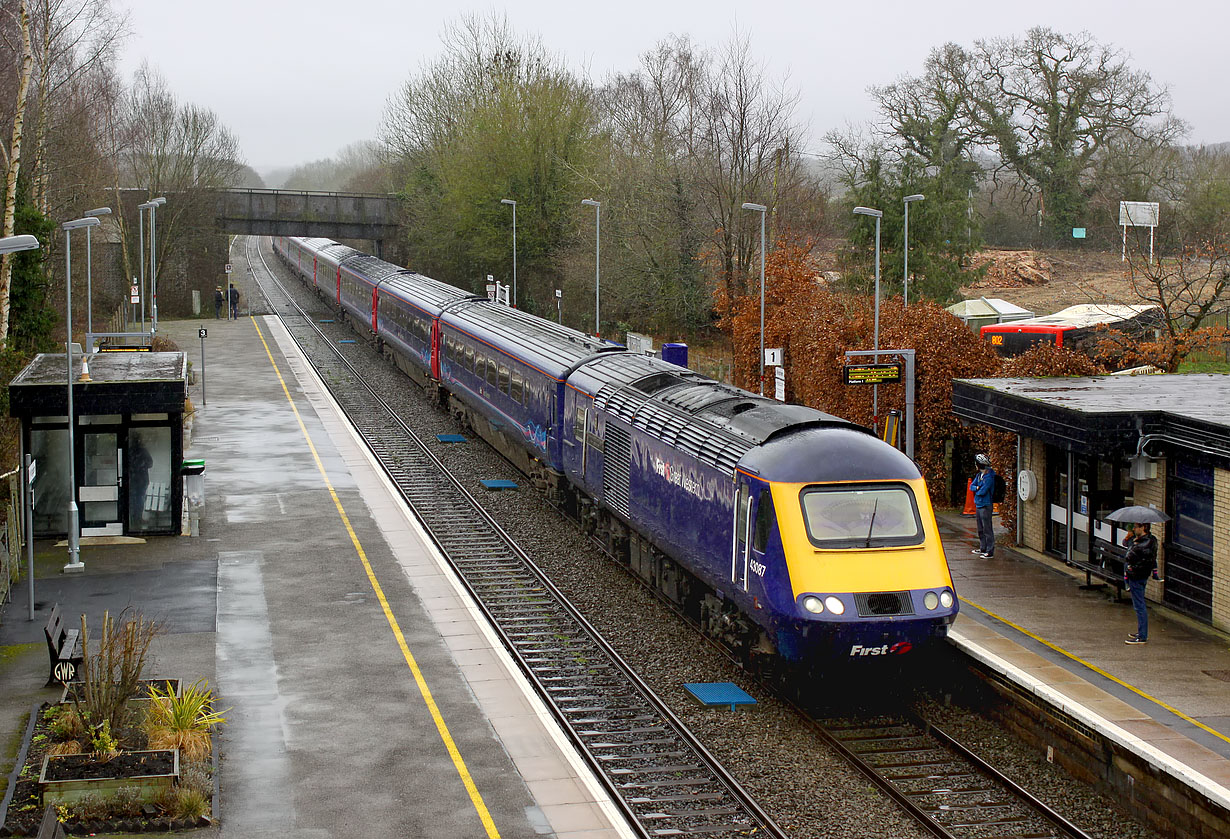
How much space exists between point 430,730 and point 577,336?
46.3 ft

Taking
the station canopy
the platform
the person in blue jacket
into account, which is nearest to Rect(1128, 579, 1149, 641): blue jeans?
the person in blue jacket

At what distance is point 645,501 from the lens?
17.4 meters

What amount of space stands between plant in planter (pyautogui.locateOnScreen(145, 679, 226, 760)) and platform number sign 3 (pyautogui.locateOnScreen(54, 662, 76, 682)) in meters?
1.43

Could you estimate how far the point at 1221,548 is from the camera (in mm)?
15117

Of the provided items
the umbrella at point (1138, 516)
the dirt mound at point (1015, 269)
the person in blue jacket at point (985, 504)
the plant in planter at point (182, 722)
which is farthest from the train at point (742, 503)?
the dirt mound at point (1015, 269)

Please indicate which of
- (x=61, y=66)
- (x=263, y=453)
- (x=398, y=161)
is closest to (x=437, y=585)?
(x=263, y=453)

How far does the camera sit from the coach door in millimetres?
13672

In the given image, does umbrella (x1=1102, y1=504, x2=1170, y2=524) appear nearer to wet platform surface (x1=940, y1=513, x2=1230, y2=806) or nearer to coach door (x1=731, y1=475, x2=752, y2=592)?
wet platform surface (x1=940, y1=513, x2=1230, y2=806)

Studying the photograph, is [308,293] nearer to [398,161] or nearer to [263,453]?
[398,161]

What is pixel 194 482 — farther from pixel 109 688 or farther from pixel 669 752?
pixel 669 752

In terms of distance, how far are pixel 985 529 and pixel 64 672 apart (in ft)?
44.1

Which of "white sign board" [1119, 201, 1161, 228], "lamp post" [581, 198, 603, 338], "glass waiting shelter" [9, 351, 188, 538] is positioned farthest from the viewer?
"white sign board" [1119, 201, 1161, 228]

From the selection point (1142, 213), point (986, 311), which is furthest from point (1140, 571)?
point (1142, 213)

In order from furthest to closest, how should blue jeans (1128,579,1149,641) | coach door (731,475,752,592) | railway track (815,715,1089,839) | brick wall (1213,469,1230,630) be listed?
brick wall (1213,469,1230,630), blue jeans (1128,579,1149,641), coach door (731,475,752,592), railway track (815,715,1089,839)
